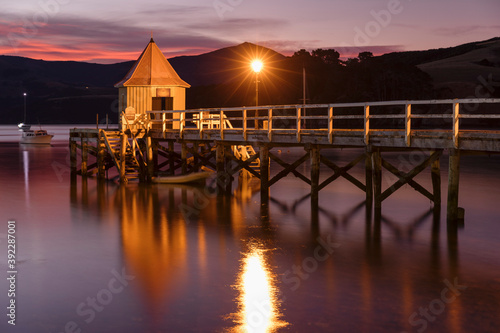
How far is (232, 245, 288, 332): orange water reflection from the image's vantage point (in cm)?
1114

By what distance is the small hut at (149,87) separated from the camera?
35.0 metres

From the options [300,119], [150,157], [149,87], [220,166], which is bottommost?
[220,166]

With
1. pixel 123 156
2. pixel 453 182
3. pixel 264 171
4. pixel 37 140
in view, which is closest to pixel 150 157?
pixel 123 156

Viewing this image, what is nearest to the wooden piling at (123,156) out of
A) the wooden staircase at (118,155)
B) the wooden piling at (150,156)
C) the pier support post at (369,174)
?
the wooden staircase at (118,155)

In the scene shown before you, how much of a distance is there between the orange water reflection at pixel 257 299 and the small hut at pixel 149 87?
2054 centimetres

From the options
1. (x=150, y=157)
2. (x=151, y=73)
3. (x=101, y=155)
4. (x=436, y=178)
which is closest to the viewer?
(x=436, y=178)

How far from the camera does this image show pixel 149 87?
34.9 meters

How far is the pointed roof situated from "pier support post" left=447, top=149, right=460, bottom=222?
19053 mm

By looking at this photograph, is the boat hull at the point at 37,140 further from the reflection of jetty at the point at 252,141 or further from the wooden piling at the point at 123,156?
the wooden piling at the point at 123,156

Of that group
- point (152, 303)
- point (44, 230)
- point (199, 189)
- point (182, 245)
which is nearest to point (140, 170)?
point (199, 189)

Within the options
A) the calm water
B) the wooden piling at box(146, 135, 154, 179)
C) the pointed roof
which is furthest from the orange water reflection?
the pointed roof

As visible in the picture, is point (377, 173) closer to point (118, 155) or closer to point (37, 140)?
point (118, 155)

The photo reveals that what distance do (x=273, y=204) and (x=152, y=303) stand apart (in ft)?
44.7

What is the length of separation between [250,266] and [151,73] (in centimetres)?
2193
